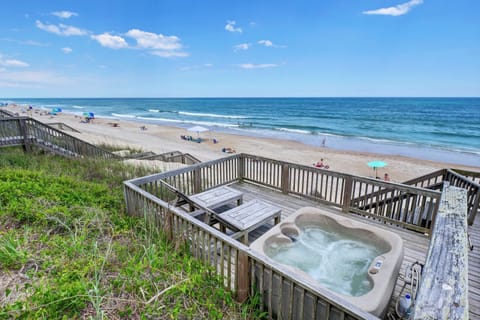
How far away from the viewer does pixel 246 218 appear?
3.82m

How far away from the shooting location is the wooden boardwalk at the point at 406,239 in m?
2.74

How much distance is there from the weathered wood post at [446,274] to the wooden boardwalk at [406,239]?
1.17 metres

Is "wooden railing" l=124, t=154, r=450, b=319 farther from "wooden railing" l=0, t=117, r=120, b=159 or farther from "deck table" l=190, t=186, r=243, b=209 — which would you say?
"wooden railing" l=0, t=117, r=120, b=159

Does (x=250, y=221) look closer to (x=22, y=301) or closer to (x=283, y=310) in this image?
(x=283, y=310)

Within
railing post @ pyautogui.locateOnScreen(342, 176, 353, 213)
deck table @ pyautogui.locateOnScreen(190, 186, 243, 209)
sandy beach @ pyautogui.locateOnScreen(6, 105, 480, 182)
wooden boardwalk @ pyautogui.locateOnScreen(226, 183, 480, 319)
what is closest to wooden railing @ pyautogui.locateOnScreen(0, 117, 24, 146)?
sandy beach @ pyautogui.locateOnScreen(6, 105, 480, 182)

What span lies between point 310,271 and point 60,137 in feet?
31.2

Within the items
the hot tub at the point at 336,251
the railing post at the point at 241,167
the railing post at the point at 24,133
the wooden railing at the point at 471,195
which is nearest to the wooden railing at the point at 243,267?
the hot tub at the point at 336,251

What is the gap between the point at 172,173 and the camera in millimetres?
4730

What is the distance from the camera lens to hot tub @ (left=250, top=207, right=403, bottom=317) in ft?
9.16

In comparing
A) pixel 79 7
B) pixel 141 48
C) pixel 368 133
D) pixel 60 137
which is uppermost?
pixel 141 48

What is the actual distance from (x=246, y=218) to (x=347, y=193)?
220 centimetres

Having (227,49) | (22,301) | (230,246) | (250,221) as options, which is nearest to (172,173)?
(250,221)

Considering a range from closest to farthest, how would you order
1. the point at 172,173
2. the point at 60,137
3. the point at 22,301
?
the point at 22,301 → the point at 172,173 → the point at 60,137

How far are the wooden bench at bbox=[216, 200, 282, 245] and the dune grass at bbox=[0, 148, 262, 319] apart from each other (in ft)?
3.18
